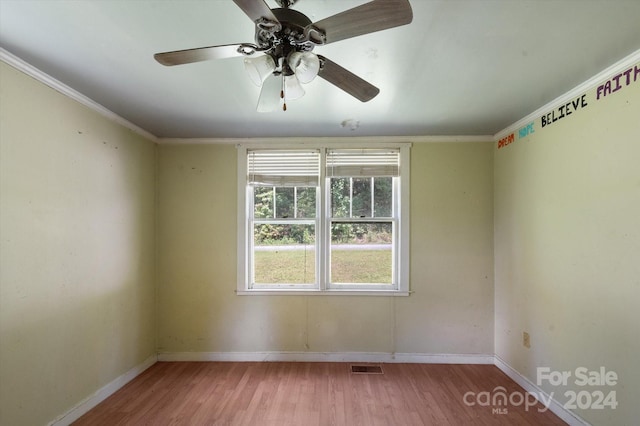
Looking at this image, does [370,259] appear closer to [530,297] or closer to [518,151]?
[530,297]

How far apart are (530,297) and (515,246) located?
18.2 inches

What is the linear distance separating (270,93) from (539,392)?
9.90 feet

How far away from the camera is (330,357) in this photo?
2.94 metres

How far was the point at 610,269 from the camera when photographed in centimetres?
171

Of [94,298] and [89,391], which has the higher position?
[94,298]

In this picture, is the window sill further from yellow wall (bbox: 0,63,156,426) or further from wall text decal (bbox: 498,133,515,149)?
wall text decal (bbox: 498,133,515,149)

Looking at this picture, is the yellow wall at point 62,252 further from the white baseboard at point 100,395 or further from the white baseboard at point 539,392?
the white baseboard at point 539,392

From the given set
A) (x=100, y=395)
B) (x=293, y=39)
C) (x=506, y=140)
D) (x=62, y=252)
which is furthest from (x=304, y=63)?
(x=100, y=395)

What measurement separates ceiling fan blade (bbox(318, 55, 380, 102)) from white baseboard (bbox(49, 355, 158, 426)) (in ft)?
9.20

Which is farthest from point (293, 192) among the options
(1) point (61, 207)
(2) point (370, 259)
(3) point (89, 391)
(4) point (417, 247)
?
(3) point (89, 391)

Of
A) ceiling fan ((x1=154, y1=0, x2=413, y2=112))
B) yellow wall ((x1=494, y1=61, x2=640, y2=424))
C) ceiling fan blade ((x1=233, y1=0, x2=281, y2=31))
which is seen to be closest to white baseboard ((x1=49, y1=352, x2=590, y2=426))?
yellow wall ((x1=494, y1=61, x2=640, y2=424))

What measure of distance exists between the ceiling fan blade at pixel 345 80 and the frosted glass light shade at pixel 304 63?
0.08 m

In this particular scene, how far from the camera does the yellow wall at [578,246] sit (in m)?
1.62

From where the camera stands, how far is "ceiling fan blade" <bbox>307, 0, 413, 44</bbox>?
90 centimetres
